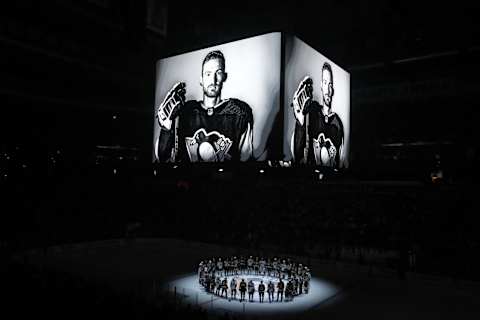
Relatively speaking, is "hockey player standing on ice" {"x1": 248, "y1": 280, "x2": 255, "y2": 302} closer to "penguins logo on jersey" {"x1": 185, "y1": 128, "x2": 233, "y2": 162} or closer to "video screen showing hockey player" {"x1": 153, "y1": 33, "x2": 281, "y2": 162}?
"video screen showing hockey player" {"x1": 153, "y1": 33, "x2": 281, "y2": 162}

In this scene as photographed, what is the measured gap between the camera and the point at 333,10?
17000 mm

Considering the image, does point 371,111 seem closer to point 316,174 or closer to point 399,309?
point 316,174

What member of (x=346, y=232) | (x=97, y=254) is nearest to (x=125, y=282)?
(x=97, y=254)

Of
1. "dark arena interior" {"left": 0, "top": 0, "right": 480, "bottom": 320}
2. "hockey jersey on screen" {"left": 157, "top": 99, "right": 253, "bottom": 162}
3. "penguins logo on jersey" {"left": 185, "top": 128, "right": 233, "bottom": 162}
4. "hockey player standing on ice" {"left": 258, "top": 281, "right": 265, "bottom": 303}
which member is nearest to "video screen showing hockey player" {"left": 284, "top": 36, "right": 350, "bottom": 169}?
"dark arena interior" {"left": 0, "top": 0, "right": 480, "bottom": 320}

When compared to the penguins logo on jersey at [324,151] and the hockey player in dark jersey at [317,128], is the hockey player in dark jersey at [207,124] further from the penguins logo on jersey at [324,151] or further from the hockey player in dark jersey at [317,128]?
the penguins logo on jersey at [324,151]

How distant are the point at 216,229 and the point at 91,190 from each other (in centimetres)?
992

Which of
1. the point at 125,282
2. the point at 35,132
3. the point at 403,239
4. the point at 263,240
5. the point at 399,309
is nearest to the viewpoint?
the point at 399,309

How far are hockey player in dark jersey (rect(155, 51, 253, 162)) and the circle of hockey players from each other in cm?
469

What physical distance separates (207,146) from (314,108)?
536 centimetres

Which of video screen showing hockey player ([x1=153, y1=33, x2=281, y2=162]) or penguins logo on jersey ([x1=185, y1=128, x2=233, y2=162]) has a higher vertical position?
video screen showing hockey player ([x1=153, y1=33, x2=281, y2=162])

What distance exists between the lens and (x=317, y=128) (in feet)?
65.2

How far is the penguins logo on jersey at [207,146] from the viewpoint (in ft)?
60.6

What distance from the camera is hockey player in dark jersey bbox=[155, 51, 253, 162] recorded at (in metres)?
18.0

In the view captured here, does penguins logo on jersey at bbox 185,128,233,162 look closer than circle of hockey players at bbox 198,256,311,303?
No
